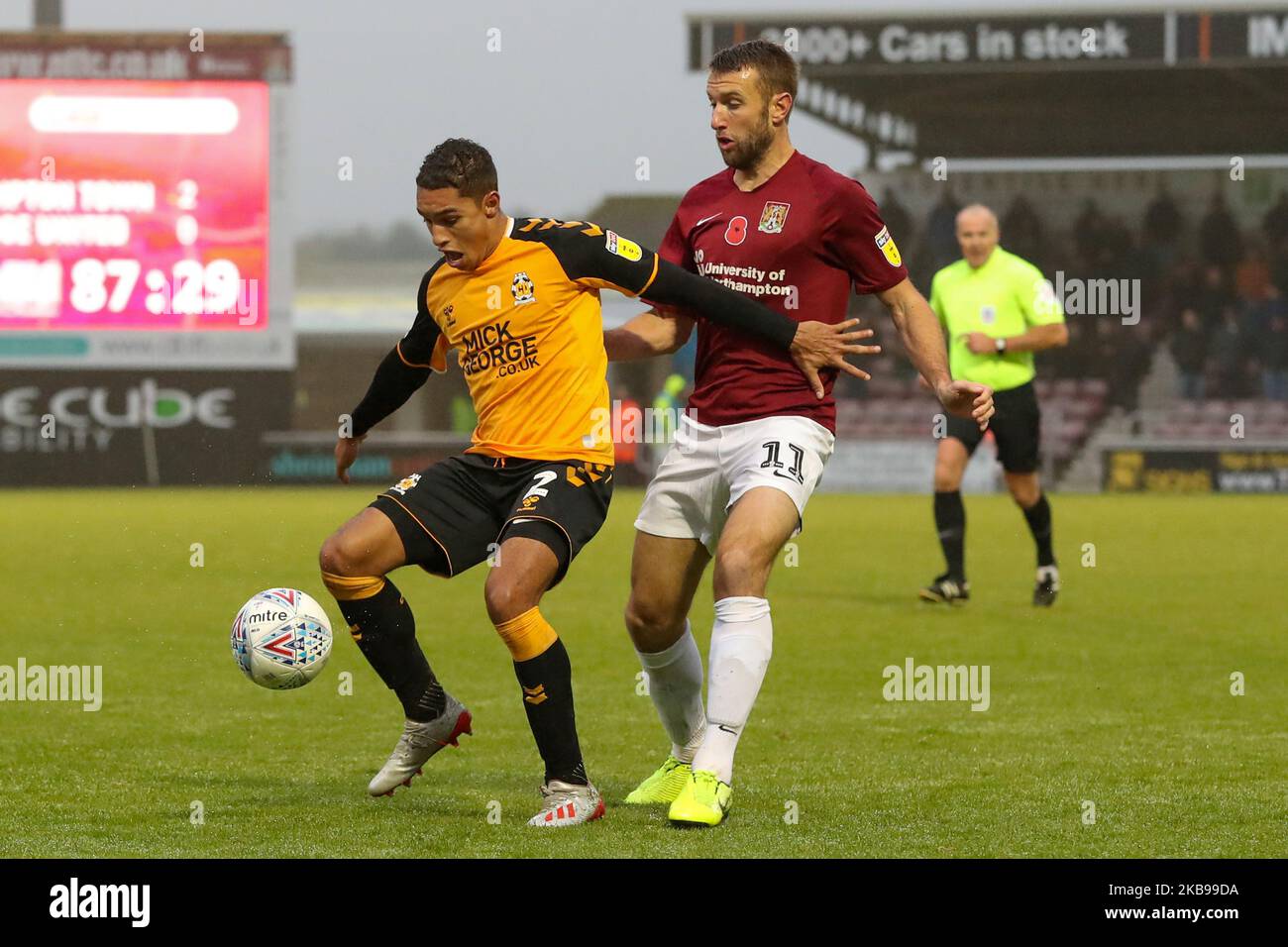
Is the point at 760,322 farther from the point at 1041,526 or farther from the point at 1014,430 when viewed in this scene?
the point at 1041,526

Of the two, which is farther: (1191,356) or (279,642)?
(1191,356)

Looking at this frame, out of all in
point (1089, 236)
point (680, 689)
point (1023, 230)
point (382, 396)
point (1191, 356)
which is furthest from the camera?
point (1089, 236)

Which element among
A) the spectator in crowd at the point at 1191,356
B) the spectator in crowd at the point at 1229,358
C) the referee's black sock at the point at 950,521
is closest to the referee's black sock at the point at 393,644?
the referee's black sock at the point at 950,521

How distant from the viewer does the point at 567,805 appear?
5.20 metres

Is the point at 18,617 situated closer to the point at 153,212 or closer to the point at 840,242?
the point at 840,242

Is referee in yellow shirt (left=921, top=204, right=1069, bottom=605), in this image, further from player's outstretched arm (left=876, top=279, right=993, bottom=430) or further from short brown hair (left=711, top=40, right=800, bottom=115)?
short brown hair (left=711, top=40, right=800, bottom=115)

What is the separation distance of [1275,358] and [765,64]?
2929 centimetres

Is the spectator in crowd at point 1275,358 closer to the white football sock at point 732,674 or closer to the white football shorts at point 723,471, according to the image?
the white football shorts at point 723,471

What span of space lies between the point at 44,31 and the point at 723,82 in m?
27.9

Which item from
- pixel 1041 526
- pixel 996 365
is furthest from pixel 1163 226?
pixel 1041 526

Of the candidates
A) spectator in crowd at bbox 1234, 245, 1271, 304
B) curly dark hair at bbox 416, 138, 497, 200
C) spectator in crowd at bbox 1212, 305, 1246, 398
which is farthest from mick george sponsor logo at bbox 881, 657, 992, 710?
spectator in crowd at bbox 1234, 245, 1271, 304

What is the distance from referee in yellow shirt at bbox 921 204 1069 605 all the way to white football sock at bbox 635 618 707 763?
5.51m

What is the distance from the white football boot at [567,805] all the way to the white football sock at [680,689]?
25.3 inches

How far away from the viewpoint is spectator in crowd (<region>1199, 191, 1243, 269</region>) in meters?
34.4
